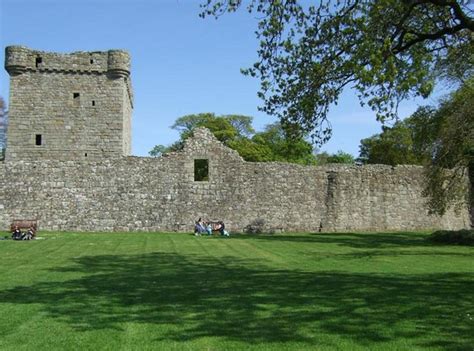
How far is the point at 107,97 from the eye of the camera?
32062mm

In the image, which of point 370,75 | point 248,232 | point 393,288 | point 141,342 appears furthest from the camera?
point 248,232

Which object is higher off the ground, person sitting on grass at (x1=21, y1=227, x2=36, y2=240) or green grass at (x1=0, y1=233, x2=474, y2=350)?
person sitting on grass at (x1=21, y1=227, x2=36, y2=240)

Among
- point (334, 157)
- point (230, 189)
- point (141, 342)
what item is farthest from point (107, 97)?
point (334, 157)

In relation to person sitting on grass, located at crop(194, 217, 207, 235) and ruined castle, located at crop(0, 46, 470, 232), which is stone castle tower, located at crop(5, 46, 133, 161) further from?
person sitting on grass, located at crop(194, 217, 207, 235)

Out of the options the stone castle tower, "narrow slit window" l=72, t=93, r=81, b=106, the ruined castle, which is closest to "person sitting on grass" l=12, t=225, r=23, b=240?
the ruined castle

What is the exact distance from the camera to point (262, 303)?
838cm

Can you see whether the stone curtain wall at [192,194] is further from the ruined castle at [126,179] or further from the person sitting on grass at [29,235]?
the person sitting on grass at [29,235]

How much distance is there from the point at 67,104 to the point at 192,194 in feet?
33.7

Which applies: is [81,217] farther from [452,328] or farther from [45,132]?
[452,328]

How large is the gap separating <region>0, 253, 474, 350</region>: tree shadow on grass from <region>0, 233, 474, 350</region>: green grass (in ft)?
0.05

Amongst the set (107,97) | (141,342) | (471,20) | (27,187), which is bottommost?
(141,342)

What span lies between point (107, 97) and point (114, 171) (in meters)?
7.48

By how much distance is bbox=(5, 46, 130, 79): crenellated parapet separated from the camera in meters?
31.4

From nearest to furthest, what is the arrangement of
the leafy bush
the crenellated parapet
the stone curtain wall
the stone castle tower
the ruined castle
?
1. the leafy bush
2. the stone curtain wall
3. the ruined castle
4. the crenellated parapet
5. the stone castle tower
